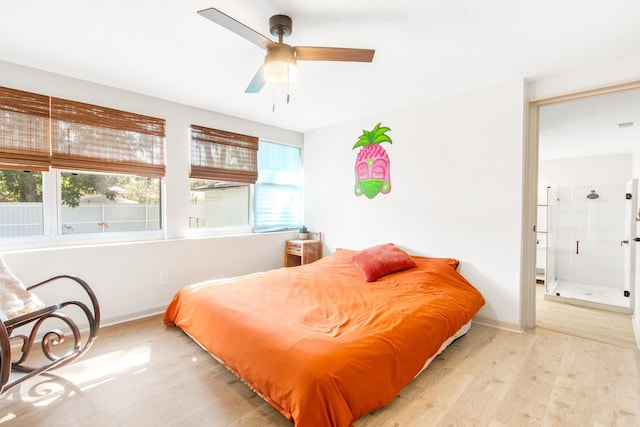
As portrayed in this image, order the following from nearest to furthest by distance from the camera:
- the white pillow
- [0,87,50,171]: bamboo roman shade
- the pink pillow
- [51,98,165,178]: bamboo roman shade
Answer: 1. the white pillow
2. [0,87,50,171]: bamboo roman shade
3. [51,98,165,178]: bamboo roman shade
4. the pink pillow

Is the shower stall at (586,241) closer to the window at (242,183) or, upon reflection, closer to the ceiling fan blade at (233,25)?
the window at (242,183)

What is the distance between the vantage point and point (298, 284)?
2832mm

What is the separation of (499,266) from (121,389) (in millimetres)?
3169

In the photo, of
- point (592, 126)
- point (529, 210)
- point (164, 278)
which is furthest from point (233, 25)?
point (592, 126)

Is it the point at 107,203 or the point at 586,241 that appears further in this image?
the point at 586,241

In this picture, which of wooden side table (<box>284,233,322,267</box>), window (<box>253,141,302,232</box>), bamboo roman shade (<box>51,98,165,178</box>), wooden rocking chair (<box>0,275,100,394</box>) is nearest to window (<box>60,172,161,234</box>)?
bamboo roman shade (<box>51,98,165,178</box>)

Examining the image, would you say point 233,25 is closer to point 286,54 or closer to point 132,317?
point 286,54

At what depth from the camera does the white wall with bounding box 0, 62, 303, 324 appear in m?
2.55

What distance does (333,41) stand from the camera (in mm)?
2109

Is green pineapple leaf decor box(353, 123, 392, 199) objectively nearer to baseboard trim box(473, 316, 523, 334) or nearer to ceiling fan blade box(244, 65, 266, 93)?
baseboard trim box(473, 316, 523, 334)

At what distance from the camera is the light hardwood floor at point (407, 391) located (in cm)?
162

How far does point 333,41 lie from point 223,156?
220cm

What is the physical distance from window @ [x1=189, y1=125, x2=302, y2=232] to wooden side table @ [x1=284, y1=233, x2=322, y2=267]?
1.14ft

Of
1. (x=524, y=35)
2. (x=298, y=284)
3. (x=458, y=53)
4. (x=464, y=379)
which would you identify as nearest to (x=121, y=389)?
(x=298, y=284)
